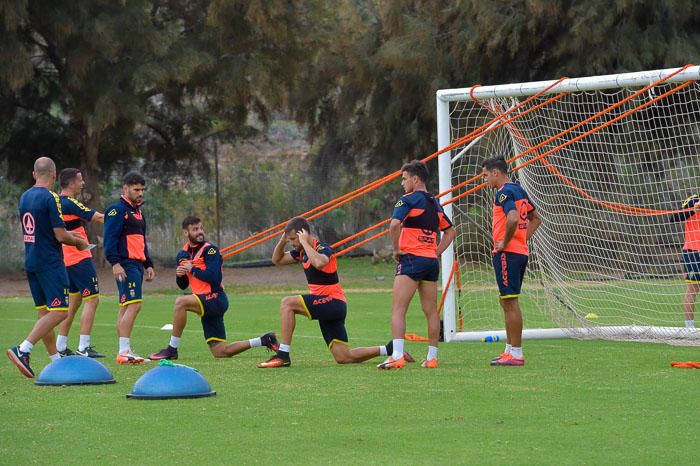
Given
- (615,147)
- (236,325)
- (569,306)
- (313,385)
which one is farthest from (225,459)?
(615,147)

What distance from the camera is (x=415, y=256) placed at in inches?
440

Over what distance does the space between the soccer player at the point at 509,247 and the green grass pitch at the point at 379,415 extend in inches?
14.2

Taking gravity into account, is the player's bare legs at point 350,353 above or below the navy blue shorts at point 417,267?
below

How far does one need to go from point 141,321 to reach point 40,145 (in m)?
15.0

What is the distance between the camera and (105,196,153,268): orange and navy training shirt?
1209cm

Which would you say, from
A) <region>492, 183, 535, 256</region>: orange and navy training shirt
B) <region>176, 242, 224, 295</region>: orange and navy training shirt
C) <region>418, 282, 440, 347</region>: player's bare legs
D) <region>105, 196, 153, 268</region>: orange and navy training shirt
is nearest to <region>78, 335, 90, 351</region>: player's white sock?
<region>105, 196, 153, 268</region>: orange and navy training shirt

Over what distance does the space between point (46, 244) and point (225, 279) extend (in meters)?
19.2

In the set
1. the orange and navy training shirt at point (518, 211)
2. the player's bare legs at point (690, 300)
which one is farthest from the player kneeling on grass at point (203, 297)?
the player's bare legs at point (690, 300)

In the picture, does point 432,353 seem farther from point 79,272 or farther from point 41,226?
point 79,272

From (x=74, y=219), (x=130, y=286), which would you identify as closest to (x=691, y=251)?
(x=130, y=286)

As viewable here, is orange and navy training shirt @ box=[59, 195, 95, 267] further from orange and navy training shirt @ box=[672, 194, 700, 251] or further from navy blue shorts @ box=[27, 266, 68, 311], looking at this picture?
orange and navy training shirt @ box=[672, 194, 700, 251]

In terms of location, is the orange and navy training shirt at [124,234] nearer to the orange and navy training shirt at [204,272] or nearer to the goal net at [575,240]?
the orange and navy training shirt at [204,272]

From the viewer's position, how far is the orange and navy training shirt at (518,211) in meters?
11.4

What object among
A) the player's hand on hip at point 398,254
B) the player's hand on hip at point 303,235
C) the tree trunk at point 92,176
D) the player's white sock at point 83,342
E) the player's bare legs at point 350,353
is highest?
the tree trunk at point 92,176
